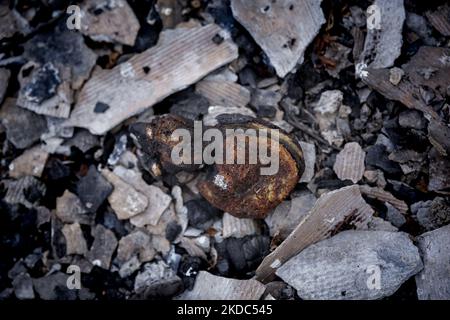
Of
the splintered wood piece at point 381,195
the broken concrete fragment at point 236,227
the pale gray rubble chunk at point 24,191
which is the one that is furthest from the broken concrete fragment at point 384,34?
the pale gray rubble chunk at point 24,191

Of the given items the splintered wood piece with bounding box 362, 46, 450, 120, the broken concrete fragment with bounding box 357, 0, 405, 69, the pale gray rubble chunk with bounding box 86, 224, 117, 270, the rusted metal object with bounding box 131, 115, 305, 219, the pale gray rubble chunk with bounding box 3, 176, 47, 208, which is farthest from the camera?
the pale gray rubble chunk with bounding box 3, 176, 47, 208

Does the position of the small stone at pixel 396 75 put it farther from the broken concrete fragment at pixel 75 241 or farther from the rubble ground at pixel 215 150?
the broken concrete fragment at pixel 75 241


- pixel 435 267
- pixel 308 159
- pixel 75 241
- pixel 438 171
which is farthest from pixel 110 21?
pixel 435 267

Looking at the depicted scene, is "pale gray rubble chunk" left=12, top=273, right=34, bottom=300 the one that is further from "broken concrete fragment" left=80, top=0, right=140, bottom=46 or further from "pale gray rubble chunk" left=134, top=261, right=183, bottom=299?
"broken concrete fragment" left=80, top=0, right=140, bottom=46

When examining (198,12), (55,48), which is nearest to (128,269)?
(55,48)

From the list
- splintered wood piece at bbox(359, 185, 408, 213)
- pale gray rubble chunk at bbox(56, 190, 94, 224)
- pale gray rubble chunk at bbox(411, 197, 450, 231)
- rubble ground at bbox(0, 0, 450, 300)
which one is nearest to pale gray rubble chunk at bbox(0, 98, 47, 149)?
rubble ground at bbox(0, 0, 450, 300)

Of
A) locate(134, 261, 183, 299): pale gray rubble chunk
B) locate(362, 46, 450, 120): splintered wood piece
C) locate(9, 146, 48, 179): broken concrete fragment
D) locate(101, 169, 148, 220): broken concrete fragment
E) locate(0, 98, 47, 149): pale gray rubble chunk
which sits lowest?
locate(134, 261, 183, 299): pale gray rubble chunk

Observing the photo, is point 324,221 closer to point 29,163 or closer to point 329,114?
point 329,114
